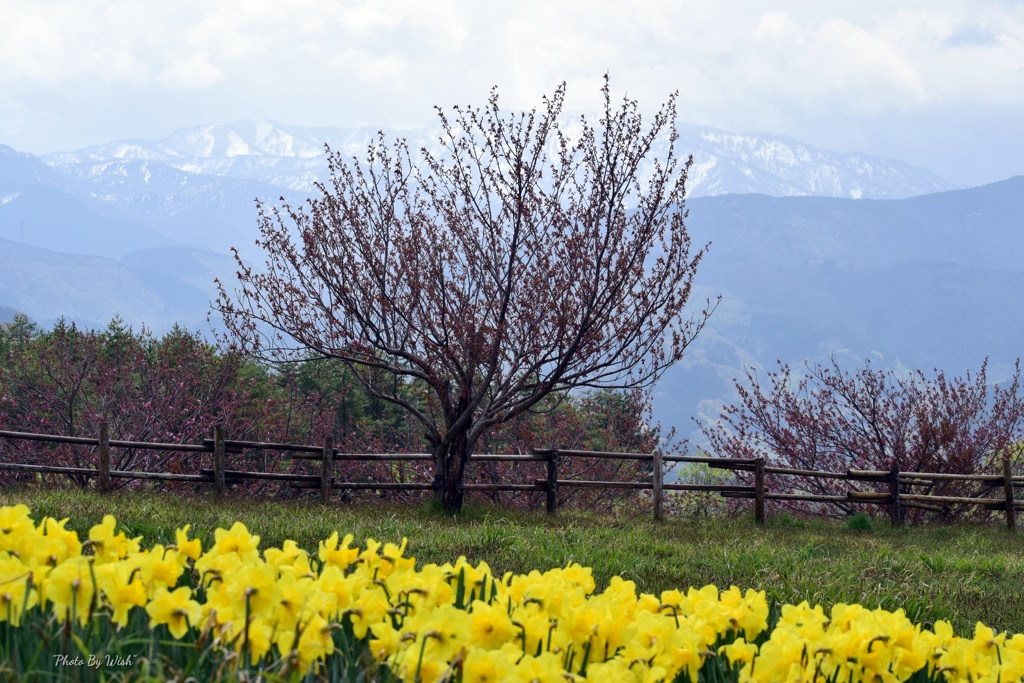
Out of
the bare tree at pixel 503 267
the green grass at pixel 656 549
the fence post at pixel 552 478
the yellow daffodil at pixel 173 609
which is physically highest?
the bare tree at pixel 503 267

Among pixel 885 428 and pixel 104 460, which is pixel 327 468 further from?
pixel 885 428

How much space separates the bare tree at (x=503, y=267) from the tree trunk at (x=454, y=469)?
18cm

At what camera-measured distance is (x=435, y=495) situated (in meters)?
12.2

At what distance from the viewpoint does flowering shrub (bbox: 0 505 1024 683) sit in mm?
2240

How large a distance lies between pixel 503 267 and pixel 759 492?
5.54m

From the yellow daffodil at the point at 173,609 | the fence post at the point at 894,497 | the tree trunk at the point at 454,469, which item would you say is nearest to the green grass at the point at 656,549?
the tree trunk at the point at 454,469

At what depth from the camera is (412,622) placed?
234 centimetres

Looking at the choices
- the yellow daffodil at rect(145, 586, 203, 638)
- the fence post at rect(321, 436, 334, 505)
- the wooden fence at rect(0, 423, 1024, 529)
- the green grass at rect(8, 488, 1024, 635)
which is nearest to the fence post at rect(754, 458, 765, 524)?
the wooden fence at rect(0, 423, 1024, 529)

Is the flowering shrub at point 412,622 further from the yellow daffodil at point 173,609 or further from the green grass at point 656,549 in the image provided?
the green grass at point 656,549

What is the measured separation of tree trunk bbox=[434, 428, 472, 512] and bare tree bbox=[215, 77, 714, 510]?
18cm

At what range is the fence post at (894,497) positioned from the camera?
14500 millimetres

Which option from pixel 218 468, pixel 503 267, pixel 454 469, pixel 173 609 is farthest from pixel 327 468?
pixel 173 609

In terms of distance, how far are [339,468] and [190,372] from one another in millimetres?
3735

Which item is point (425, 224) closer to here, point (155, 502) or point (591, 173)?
point (591, 173)
